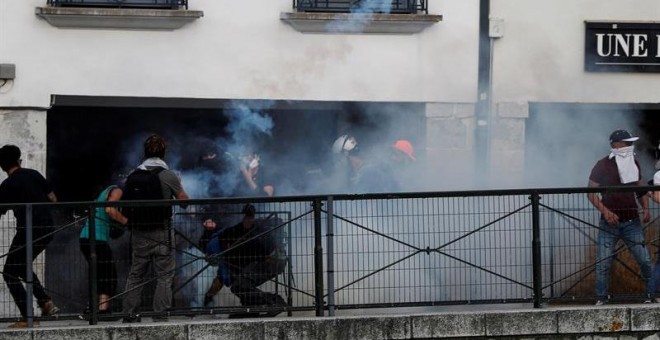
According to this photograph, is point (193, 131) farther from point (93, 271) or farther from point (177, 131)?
point (93, 271)

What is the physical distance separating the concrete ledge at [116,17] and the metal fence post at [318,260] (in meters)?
3.83

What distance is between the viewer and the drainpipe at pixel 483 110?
16.8m

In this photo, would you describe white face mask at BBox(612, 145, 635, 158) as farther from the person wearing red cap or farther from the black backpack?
the black backpack

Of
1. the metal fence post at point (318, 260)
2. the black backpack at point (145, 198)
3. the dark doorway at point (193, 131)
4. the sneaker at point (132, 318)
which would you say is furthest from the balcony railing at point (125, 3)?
the sneaker at point (132, 318)

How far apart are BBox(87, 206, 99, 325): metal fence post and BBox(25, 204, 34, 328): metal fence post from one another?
0.46 meters

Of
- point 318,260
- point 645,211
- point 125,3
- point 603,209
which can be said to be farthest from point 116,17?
point 645,211

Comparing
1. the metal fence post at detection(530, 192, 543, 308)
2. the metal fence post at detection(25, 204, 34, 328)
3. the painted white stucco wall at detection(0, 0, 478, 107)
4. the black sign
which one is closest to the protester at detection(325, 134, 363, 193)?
the painted white stucco wall at detection(0, 0, 478, 107)

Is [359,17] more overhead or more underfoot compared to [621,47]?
more overhead

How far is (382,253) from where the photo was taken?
13219mm

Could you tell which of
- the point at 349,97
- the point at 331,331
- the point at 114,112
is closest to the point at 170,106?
the point at 114,112

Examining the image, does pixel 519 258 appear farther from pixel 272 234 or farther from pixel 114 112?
pixel 114 112

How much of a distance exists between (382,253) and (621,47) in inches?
192

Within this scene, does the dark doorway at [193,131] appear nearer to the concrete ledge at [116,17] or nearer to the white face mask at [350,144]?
the white face mask at [350,144]

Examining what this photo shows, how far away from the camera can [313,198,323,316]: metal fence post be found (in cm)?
1302
